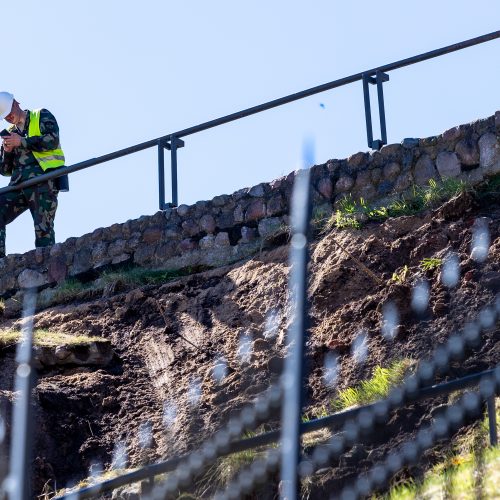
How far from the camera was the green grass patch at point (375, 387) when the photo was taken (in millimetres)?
7355

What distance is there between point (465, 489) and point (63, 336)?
4506 millimetres

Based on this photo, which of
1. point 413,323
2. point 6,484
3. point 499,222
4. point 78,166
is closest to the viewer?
point 6,484

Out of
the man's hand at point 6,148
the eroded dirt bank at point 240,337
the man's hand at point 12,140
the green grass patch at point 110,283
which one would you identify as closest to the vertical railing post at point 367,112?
the eroded dirt bank at point 240,337

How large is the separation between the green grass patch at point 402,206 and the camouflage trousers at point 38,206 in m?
3.26

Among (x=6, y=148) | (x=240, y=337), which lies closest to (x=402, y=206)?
(x=240, y=337)

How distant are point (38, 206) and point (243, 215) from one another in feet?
7.62

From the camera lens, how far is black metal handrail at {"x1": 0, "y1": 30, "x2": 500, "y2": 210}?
1046 cm

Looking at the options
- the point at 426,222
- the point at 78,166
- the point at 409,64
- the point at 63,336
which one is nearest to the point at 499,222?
the point at 426,222

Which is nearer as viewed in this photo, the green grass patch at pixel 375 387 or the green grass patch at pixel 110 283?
the green grass patch at pixel 375 387

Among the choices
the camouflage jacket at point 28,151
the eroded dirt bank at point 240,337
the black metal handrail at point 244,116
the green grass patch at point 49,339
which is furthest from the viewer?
the camouflage jacket at point 28,151

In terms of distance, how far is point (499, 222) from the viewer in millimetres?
8836

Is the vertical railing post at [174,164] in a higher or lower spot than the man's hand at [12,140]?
lower

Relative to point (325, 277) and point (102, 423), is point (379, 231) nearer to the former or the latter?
point (325, 277)

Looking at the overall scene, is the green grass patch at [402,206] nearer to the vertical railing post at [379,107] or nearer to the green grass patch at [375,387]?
the vertical railing post at [379,107]
